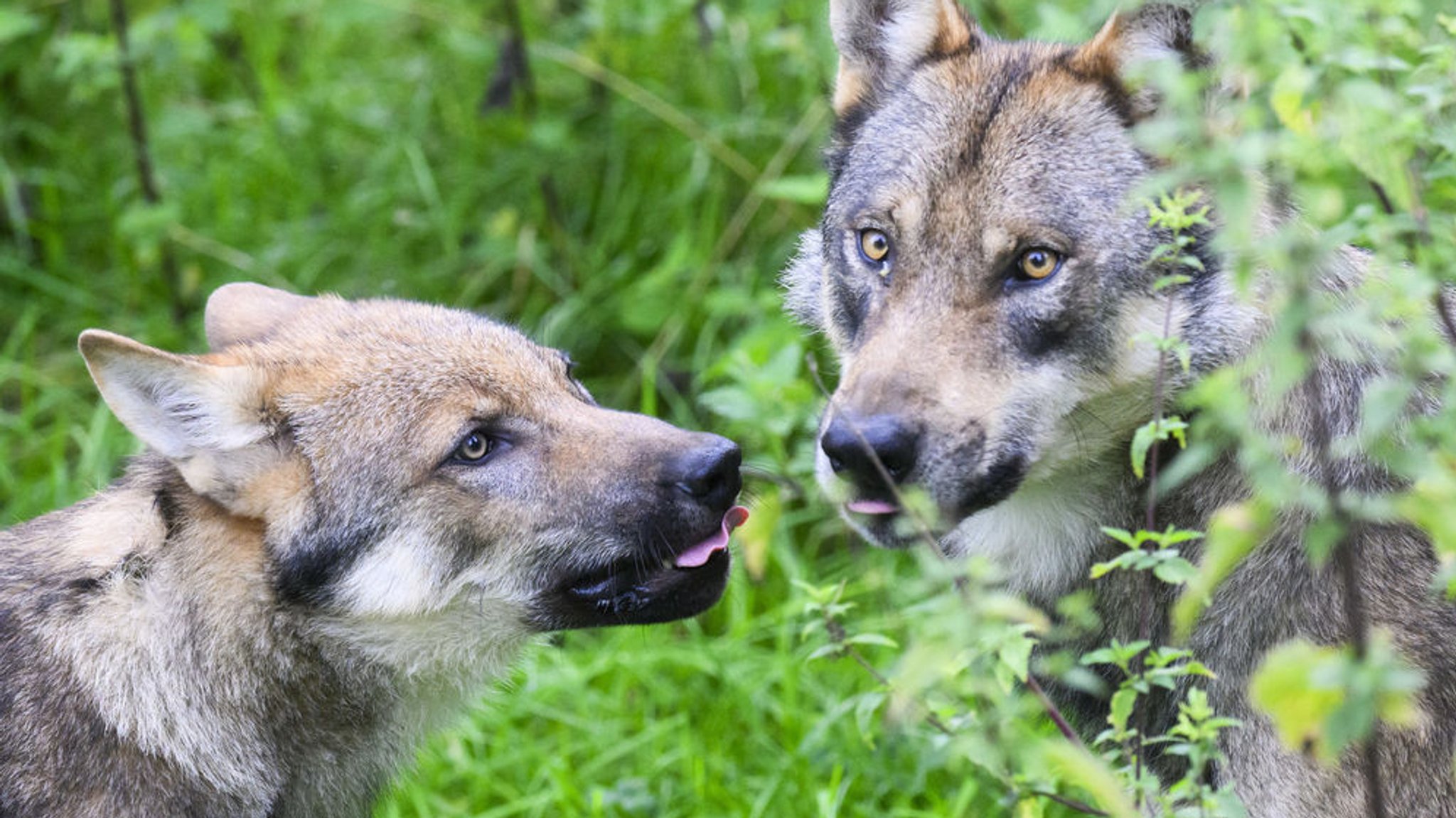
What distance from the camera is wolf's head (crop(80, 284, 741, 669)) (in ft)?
12.0

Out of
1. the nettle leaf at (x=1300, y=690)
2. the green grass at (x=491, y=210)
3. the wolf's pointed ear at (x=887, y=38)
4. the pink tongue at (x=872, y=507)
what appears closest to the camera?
the nettle leaf at (x=1300, y=690)

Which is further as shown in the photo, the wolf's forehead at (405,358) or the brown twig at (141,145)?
the brown twig at (141,145)

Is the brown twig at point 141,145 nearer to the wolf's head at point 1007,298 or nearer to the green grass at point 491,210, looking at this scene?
the green grass at point 491,210

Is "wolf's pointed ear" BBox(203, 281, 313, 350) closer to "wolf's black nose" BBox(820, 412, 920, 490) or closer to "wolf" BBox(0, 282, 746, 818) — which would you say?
"wolf" BBox(0, 282, 746, 818)

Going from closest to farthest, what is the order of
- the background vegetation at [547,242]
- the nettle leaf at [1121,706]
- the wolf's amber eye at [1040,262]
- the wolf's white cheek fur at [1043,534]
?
the nettle leaf at [1121,706]
the wolf's amber eye at [1040,262]
the wolf's white cheek fur at [1043,534]
the background vegetation at [547,242]

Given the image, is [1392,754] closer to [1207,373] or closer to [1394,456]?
[1207,373]

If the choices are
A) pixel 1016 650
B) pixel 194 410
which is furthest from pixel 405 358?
pixel 1016 650

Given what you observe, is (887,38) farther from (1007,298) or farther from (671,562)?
(671,562)

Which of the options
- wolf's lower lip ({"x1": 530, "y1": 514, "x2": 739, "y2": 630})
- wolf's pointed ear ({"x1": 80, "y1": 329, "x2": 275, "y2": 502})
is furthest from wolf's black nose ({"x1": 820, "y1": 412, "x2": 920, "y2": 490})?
wolf's pointed ear ({"x1": 80, "y1": 329, "x2": 275, "y2": 502})

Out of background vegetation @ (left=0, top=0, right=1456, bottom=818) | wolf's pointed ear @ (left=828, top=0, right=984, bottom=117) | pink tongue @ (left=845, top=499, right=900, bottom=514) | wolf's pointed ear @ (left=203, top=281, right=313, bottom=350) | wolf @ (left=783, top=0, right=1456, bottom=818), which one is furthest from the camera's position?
background vegetation @ (left=0, top=0, right=1456, bottom=818)

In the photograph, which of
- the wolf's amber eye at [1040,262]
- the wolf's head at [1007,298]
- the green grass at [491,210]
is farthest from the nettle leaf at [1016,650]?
the green grass at [491,210]

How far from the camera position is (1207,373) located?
3.48 m

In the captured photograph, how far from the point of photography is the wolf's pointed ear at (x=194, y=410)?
351 cm

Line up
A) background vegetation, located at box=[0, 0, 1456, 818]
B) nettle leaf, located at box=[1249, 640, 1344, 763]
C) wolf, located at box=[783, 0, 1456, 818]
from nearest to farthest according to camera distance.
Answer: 1. nettle leaf, located at box=[1249, 640, 1344, 763]
2. wolf, located at box=[783, 0, 1456, 818]
3. background vegetation, located at box=[0, 0, 1456, 818]
